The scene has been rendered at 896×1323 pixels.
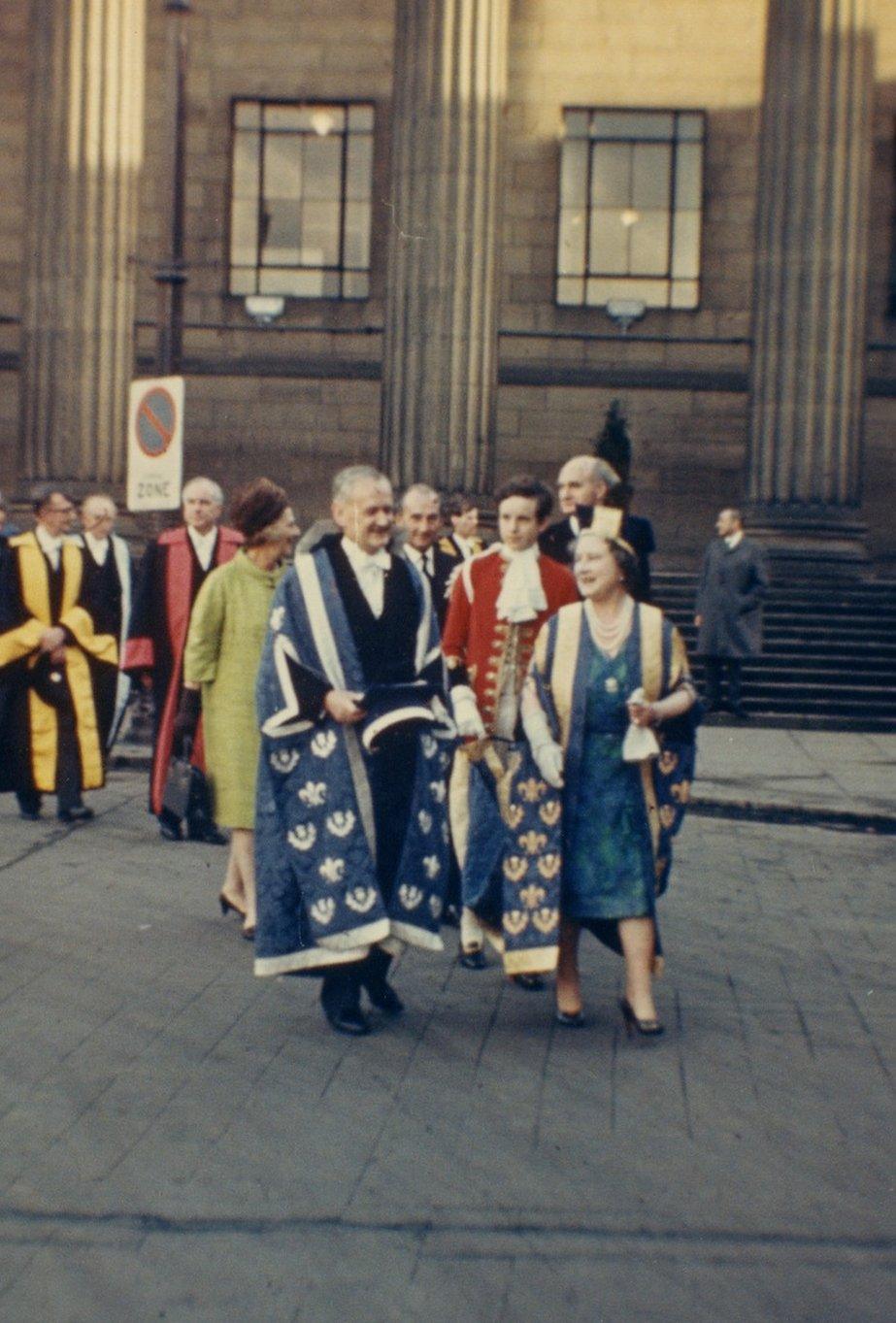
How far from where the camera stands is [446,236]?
919 inches

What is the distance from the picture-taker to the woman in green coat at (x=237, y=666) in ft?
28.3

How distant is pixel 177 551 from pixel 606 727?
4445 mm

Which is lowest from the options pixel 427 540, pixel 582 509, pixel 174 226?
pixel 427 540

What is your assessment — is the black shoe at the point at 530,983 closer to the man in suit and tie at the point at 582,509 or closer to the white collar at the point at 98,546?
the man in suit and tie at the point at 582,509

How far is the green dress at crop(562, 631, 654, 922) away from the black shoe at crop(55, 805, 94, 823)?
17.9 feet

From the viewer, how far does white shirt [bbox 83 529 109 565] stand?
1255 cm

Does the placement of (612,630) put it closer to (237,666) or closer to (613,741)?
(613,741)

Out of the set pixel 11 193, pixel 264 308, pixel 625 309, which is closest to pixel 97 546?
pixel 264 308

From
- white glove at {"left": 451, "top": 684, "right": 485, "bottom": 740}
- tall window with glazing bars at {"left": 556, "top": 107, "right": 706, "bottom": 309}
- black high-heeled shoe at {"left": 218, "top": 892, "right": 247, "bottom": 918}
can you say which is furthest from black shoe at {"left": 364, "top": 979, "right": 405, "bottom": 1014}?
tall window with glazing bars at {"left": 556, "top": 107, "right": 706, "bottom": 309}

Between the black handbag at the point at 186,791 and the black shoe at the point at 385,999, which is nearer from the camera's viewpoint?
the black shoe at the point at 385,999

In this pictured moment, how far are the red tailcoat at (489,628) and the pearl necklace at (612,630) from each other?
2.72 ft

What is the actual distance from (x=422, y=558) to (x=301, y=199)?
19582 mm

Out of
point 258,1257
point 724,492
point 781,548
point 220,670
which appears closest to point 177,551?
point 220,670

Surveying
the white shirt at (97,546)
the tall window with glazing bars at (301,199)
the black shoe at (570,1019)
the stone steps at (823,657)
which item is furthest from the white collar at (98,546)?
the tall window with glazing bars at (301,199)
